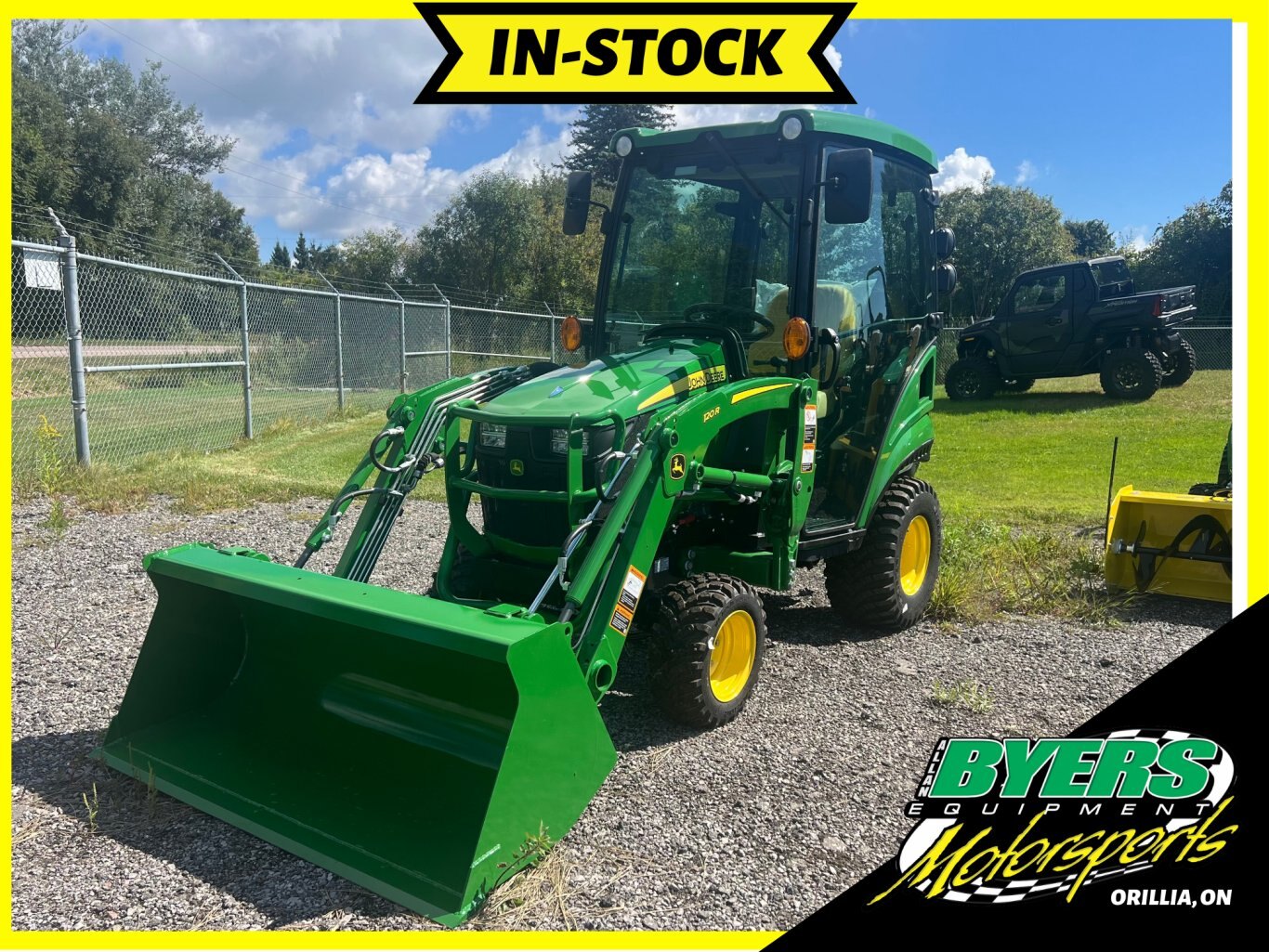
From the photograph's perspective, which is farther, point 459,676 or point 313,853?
point 459,676

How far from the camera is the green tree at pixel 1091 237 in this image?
42.1 meters

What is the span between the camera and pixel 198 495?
8555 mm

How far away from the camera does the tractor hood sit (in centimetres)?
418

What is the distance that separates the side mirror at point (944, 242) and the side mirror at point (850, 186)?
5.79 feet

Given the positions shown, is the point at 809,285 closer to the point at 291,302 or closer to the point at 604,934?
the point at 604,934

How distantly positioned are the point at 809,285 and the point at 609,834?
2806mm

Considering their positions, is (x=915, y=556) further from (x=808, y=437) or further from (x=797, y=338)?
(x=797, y=338)

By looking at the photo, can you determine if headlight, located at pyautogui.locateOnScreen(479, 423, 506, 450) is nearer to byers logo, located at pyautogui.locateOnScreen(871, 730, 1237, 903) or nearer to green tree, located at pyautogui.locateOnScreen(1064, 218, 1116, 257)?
byers logo, located at pyautogui.locateOnScreen(871, 730, 1237, 903)

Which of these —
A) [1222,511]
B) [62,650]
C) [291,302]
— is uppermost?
[291,302]

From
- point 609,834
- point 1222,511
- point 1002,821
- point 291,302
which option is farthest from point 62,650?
point 291,302

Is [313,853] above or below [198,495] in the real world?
below

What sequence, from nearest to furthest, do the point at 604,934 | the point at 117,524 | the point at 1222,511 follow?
the point at 604,934 → the point at 1222,511 → the point at 117,524

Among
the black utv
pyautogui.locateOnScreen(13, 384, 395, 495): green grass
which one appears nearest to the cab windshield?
pyautogui.locateOnScreen(13, 384, 395, 495): green grass

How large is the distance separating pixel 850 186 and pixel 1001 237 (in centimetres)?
3515
